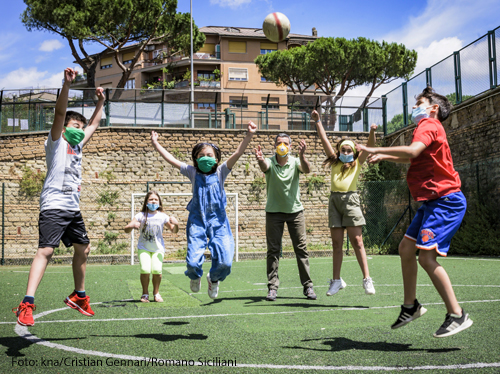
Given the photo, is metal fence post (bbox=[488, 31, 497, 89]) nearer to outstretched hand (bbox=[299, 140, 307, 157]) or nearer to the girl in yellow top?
the girl in yellow top

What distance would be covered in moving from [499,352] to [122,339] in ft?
10.1

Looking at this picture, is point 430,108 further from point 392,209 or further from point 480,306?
point 392,209

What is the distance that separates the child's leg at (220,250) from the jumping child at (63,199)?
1.25m

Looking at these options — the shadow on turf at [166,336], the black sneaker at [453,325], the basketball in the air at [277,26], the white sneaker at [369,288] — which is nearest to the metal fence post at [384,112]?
the basketball in the air at [277,26]

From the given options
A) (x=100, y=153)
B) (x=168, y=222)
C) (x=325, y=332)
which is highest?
(x=100, y=153)

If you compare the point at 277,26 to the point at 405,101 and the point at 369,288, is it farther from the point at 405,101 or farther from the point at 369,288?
the point at 405,101

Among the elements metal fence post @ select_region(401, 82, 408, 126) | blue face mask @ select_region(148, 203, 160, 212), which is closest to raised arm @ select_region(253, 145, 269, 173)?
blue face mask @ select_region(148, 203, 160, 212)

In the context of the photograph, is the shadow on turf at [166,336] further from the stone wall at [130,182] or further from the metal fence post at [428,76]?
the metal fence post at [428,76]

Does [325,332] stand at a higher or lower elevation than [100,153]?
lower

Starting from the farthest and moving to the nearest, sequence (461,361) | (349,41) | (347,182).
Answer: (349,41) < (347,182) < (461,361)

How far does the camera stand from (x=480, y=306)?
5598 mm

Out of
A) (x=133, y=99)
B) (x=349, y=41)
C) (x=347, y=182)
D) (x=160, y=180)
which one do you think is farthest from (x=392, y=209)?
(x=349, y=41)

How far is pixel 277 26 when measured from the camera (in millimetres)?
12445

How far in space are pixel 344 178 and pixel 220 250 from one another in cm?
246
